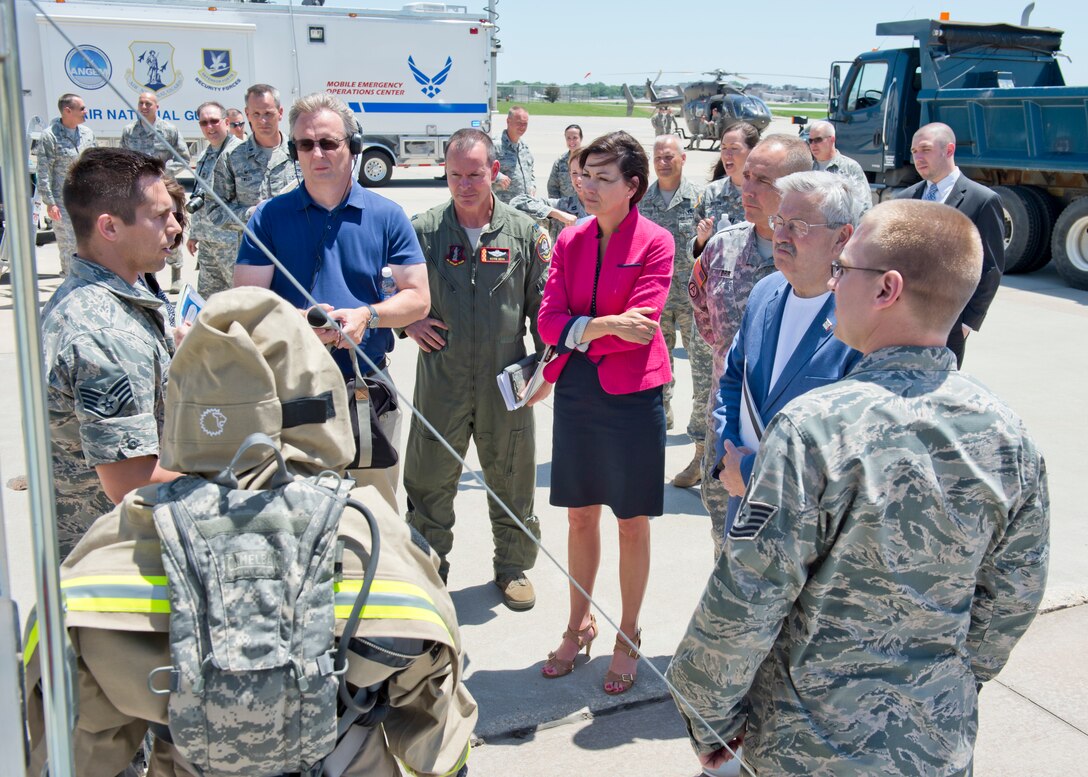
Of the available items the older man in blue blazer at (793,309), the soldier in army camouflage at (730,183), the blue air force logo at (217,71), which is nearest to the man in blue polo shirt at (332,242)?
the older man in blue blazer at (793,309)

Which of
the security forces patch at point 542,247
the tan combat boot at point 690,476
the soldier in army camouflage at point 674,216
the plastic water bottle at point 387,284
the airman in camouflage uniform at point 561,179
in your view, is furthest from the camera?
the airman in camouflage uniform at point 561,179

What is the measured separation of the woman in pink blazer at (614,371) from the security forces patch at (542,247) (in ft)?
1.49

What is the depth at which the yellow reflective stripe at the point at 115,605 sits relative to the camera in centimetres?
154

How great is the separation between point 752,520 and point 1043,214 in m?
12.1

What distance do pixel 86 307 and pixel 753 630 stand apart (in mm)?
1744

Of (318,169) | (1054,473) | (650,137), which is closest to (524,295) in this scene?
(318,169)

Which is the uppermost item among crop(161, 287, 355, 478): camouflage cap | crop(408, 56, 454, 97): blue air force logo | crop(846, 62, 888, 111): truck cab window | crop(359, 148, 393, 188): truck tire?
crop(408, 56, 454, 97): blue air force logo

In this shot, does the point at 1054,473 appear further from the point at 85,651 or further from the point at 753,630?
the point at 85,651

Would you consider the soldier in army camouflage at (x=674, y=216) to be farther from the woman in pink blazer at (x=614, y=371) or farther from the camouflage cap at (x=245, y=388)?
the camouflage cap at (x=245, y=388)

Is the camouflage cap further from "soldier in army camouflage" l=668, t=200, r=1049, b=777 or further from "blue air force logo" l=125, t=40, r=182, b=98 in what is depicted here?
"blue air force logo" l=125, t=40, r=182, b=98

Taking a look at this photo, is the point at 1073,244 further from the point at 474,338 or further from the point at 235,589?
the point at 235,589

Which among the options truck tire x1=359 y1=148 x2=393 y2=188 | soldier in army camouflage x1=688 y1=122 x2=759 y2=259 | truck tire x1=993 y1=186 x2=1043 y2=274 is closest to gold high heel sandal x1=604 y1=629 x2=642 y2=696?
soldier in army camouflage x1=688 y1=122 x2=759 y2=259

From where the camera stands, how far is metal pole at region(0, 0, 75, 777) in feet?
3.92

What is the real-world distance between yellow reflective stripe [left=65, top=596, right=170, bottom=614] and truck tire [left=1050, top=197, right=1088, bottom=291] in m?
11.9
